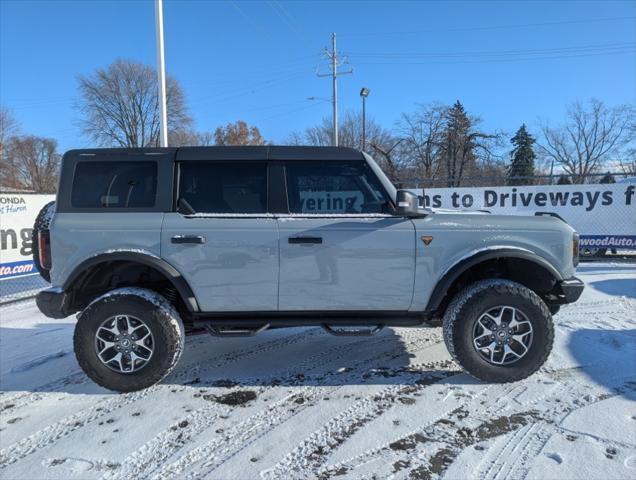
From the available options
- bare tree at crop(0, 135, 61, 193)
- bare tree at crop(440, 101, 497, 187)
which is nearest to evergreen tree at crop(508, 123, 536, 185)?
bare tree at crop(440, 101, 497, 187)

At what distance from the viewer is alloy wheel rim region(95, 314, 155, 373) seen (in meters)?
3.38

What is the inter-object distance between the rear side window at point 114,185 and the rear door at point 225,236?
26cm

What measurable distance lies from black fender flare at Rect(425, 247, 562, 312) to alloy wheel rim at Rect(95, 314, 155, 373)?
2348 millimetres

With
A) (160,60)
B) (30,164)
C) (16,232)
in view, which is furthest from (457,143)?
(30,164)

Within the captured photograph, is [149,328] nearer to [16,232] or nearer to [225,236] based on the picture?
[225,236]

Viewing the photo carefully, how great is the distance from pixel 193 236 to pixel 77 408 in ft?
5.11

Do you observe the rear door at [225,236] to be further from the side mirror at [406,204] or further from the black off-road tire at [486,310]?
the black off-road tire at [486,310]

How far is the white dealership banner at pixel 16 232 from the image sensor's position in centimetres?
716

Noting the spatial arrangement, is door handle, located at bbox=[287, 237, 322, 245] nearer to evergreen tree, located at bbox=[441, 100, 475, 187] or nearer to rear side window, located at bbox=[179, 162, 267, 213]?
rear side window, located at bbox=[179, 162, 267, 213]

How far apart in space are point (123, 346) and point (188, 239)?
1006mm

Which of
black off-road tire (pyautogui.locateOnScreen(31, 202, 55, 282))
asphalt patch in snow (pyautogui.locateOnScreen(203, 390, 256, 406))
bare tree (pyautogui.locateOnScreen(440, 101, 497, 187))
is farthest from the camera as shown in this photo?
bare tree (pyautogui.locateOnScreen(440, 101, 497, 187))

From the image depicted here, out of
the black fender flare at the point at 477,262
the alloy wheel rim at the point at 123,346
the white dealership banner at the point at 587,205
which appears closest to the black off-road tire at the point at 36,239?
the alloy wheel rim at the point at 123,346

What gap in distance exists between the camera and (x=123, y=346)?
133 inches

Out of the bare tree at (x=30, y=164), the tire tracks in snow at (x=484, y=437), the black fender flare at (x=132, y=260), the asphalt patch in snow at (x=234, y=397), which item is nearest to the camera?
the tire tracks in snow at (x=484, y=437)
